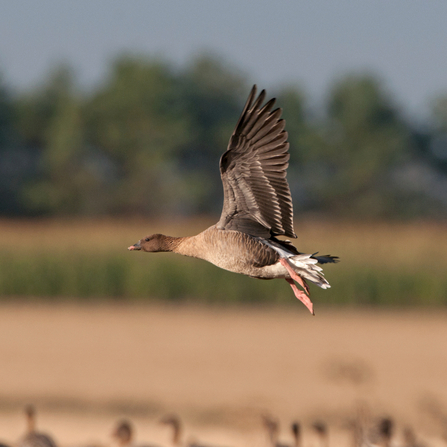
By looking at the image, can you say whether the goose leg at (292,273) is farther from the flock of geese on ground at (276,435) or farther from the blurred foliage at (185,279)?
the blurred foliage at (185,279)

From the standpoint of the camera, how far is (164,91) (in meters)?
57.8

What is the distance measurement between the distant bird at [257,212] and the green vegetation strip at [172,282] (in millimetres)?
17880

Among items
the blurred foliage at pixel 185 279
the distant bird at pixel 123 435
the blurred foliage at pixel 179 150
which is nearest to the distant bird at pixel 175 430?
the distant bird at pixel 123 435

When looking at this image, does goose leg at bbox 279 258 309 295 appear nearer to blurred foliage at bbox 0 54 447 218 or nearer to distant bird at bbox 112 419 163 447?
distant bird at bbox 112 419 163 447

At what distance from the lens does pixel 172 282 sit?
→ 968 inches

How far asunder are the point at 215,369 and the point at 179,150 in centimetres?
3643

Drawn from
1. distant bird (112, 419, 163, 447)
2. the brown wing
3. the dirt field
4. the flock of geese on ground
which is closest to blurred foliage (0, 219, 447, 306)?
the dirt field

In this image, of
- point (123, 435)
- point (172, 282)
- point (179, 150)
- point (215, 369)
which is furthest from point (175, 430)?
point (179, 150)

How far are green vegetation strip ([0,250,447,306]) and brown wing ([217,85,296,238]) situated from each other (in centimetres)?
1788

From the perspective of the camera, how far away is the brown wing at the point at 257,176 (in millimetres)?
5582

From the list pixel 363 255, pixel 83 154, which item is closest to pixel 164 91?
pixel 83 154

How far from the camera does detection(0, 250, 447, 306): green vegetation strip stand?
23828 millimetres

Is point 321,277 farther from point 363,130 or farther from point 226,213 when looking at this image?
point 363,130

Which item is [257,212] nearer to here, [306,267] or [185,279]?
[306,267]
